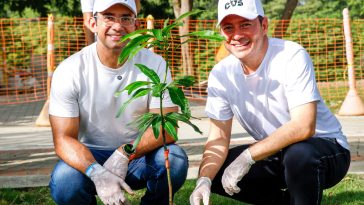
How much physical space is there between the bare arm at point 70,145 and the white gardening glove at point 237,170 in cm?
71

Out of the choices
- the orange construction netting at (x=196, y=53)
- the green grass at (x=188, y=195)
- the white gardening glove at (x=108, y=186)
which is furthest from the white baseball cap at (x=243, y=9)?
the orange construction netting at (x=196, y=53)

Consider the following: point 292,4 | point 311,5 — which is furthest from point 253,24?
point 311,5

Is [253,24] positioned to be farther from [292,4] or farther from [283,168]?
[292,4]

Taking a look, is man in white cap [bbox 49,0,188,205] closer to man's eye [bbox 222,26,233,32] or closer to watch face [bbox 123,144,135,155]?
watch face [bbox 123,144,135,155]

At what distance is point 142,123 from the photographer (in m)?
3.48

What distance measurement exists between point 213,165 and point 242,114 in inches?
12.8

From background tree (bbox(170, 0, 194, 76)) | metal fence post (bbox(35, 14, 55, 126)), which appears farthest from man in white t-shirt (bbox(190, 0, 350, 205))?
background tree (bbox(170, 0, 194, 76))

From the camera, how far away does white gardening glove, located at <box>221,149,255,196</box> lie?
4.08 metres

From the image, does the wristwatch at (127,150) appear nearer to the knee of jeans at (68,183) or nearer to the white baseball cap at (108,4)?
the knee of jeans at (68,183)

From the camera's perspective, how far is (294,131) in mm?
4004

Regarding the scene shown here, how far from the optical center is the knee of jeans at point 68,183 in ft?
13.7

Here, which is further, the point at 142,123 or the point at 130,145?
the point at 130,145

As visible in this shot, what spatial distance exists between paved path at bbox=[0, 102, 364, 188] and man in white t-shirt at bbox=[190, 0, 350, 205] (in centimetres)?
161

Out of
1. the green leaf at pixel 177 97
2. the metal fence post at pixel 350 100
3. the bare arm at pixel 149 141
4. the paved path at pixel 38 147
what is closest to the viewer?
the green leaf at pixel 177 97
